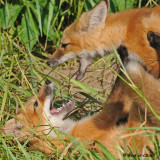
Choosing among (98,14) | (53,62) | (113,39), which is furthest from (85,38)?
(53,62)

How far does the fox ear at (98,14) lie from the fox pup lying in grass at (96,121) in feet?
2.75

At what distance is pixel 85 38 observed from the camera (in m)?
5.28

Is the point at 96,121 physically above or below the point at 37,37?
below

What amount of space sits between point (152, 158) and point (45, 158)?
1173 mm

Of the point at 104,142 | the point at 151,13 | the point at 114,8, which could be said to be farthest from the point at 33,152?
the point at 114,8

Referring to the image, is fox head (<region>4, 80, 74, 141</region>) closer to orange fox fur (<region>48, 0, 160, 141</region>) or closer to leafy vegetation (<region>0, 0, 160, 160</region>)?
leafy vegetation (<region>0, 0, 160, 160</region>)

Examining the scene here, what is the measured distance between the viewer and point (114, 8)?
6.38m

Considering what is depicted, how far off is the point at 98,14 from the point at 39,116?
1.47 metres

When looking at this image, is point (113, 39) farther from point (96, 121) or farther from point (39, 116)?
point (39, 116)

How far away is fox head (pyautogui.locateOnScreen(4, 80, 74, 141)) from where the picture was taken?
451 cm

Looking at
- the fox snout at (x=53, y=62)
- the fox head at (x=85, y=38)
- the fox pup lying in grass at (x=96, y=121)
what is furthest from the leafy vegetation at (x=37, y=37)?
the fox pup lying in grass at (x=96, y=121)

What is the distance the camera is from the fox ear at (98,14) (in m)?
5.01

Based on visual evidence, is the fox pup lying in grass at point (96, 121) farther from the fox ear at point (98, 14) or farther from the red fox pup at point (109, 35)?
the fox ear at point (98, 14)

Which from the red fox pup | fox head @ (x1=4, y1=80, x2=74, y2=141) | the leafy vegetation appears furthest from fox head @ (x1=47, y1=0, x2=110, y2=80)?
fox head @ (x1=4, y1=80, x2=74, y2=141)
